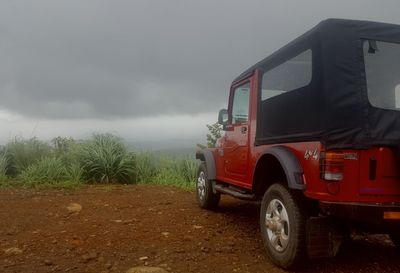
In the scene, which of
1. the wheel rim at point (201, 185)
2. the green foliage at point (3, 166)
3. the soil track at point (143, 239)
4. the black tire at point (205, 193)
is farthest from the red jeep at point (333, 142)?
the green foliage at point (3, 166)

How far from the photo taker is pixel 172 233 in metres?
5.49

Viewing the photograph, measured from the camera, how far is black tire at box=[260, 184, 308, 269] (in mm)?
3837

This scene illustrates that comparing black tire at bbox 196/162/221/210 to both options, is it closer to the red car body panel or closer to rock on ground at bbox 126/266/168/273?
rock on ground at bbox 126/266/168/273

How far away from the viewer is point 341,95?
371cm

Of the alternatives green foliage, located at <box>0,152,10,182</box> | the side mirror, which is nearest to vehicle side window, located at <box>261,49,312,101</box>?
the side mirror

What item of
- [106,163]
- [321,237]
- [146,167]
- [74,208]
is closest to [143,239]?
[321,237]

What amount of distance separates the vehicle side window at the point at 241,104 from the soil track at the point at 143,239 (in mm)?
1540

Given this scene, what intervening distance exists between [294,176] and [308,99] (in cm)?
74

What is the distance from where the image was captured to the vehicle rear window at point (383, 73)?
3771mm

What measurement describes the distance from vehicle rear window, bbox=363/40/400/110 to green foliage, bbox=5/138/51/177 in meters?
9.36

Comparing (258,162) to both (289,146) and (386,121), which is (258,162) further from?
(386,121)

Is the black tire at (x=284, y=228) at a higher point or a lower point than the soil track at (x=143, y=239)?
higher

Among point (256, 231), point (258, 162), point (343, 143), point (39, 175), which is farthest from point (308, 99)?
point (39, 175)

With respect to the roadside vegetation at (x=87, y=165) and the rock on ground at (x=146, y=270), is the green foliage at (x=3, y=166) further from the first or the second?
the rock on ground at (x=146, y=270)
